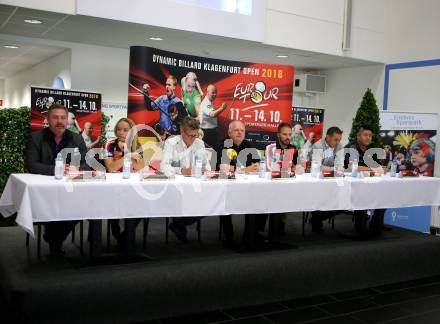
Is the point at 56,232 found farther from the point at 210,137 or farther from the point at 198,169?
the point at 210,137

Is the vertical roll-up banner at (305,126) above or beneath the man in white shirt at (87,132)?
above

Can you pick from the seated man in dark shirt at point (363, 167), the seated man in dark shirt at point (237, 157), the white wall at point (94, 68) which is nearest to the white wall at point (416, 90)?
the seated man in dark shirt at point (363, 167)

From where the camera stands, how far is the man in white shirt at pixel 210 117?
5.13 metres

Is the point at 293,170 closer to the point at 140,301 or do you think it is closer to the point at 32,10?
the point at 140,301

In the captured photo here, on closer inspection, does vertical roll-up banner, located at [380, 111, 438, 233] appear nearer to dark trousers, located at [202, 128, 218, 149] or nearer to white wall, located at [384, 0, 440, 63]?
white wall, located at [384, 0, 440, 63]

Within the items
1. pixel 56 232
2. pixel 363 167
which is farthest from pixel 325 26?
pixel 56 232

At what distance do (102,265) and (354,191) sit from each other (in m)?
2.01

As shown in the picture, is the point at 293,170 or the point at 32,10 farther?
the point at 32,10

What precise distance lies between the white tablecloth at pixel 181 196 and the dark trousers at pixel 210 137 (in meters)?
1.59

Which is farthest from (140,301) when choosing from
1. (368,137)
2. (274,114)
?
(274,114)

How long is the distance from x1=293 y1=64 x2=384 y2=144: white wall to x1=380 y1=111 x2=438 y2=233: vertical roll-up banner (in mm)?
A: 1464

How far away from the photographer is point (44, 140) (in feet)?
11.0

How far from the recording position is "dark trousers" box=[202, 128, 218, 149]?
5.10 metres

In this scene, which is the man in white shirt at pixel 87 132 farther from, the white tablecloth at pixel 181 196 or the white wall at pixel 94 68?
the white tablecloth at pixel 181 196
